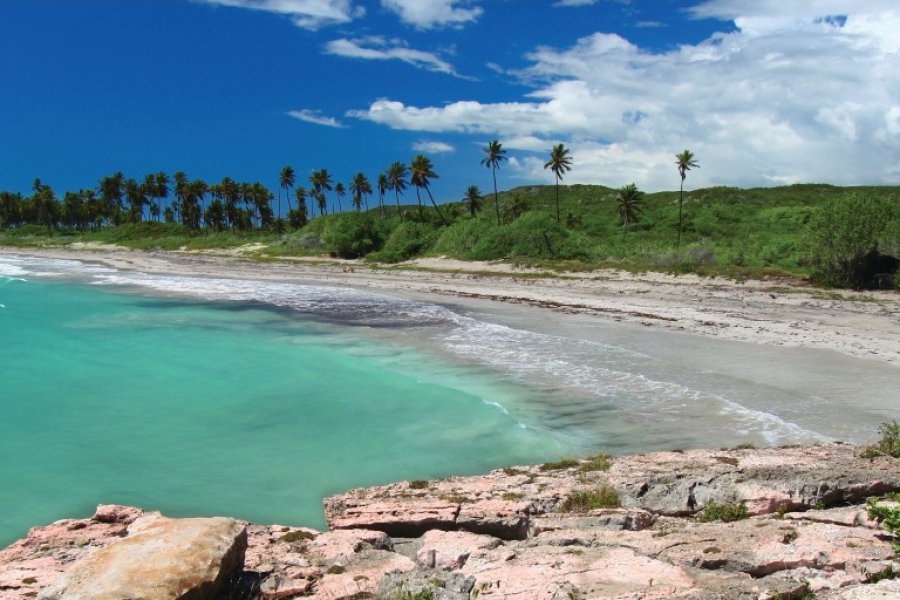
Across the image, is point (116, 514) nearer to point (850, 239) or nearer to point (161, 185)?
point (850, 239)

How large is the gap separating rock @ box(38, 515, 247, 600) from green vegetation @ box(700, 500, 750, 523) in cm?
485

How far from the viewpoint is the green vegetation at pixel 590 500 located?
7.65 metres

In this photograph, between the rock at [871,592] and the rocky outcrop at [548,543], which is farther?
the rocky outcrop at [548,543]

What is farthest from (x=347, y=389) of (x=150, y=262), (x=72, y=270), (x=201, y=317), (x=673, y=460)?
(x=150, y=262)

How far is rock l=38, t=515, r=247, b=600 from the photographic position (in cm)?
479

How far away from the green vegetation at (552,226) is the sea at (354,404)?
17194 mm

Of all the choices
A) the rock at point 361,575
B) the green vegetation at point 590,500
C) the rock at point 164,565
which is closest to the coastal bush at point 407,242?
the green vegetation at point 590,500

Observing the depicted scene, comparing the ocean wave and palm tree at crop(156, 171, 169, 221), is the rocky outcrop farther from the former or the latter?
palm tree at crop(156, 171, 169, 221)

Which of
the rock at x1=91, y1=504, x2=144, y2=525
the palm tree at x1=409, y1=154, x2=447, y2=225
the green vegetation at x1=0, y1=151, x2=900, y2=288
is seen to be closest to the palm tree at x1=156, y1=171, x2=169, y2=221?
the green vegetation at x1=0, y1=151, x2=900, y2=288

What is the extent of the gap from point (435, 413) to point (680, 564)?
9.49m

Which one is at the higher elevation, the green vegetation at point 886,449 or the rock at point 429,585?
the green vegetation at point 886,449

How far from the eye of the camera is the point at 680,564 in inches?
213

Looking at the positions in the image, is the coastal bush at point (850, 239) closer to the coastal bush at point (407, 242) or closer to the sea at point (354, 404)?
the sea at point (354, 404)

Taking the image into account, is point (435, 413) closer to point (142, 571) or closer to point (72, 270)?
point (142, 571)
